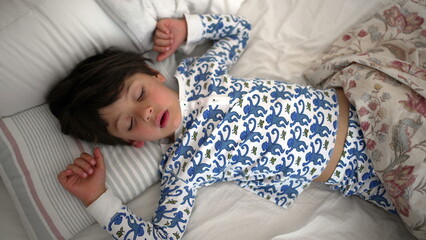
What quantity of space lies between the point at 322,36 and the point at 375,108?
38cm

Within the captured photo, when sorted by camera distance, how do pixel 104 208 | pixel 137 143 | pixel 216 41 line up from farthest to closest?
pixel 216 41 → pixel 137 143 → pixel 104 208

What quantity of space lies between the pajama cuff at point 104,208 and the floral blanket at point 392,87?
77 cm

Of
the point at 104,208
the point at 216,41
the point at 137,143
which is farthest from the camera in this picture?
the point at 216,41

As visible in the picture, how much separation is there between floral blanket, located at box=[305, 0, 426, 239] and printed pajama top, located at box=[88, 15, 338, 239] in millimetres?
101

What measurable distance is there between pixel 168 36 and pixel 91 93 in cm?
32

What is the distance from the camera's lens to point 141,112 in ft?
2.73

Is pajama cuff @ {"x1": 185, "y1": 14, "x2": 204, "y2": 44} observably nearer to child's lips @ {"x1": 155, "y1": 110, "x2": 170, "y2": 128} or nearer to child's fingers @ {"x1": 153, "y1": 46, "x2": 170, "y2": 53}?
child's fingers @ {"x1": 153, "y1": 46, "x2": 170, "y2": 53}

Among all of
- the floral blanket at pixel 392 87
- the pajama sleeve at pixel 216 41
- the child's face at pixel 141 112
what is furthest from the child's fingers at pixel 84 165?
the floral blanket at pixel 392 87

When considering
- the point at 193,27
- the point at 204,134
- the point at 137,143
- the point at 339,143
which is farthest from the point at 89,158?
the point at 339,143

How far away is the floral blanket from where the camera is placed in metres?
0.78

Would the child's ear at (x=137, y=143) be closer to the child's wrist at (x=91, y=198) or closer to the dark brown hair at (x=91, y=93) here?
the dark brown hair at (x=91, y=93)

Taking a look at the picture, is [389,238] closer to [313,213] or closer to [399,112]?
[313,213]

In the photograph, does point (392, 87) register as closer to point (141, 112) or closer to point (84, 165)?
point (141, 112)

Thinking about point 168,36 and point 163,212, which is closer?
point 163,212
